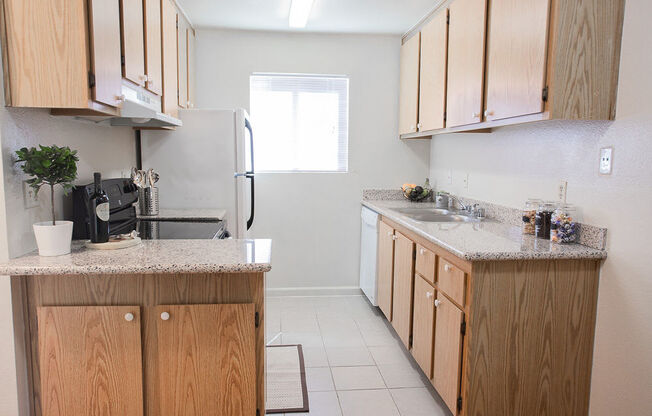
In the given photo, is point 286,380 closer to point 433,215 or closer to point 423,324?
point 423,324

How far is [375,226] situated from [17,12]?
2.70 metres

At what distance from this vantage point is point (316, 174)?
13.3ft

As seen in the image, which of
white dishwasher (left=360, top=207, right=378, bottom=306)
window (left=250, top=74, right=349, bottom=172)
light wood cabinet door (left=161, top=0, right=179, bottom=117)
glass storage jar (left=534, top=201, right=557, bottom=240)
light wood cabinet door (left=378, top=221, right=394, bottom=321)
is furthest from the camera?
window (left=250, top=74, right=349, bottom=172)

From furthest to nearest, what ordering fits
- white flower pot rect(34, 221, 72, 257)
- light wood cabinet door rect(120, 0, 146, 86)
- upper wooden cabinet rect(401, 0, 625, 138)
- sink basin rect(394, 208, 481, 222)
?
sink basin rect(394, 208, 481, 222), light wood cabinet door rect(120, 0, 146, 86), upper wooden cabinet rect(401, 0, 625, 138), white flower pot rect(34, 221, 72, 257)

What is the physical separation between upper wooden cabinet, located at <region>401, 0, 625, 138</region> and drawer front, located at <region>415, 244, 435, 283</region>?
761 mm

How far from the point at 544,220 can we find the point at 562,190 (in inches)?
7.2

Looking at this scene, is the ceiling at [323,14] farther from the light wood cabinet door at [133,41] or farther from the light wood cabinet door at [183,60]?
the light wood cabinet door at [133,41]

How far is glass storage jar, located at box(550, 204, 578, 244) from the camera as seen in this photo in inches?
80.6

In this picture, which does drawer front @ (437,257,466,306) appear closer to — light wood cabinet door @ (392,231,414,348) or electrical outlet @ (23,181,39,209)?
light wood cabinet door @ (392,231,414,348)

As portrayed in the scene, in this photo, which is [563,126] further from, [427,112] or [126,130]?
[126,130]

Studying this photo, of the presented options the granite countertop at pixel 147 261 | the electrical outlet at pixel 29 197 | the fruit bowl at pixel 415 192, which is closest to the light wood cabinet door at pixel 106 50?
the electrical outlet at pixel 29 197

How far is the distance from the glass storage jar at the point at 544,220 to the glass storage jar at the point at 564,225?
5 cm

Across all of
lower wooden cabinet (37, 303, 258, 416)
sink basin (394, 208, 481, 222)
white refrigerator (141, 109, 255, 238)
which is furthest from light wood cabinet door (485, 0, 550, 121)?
white refrigerator (141, 109, 255, 238)

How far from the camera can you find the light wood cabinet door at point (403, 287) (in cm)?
278
